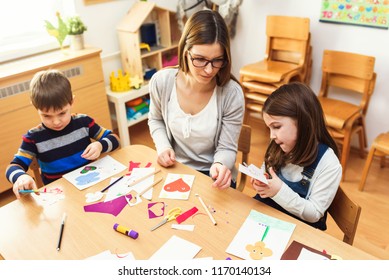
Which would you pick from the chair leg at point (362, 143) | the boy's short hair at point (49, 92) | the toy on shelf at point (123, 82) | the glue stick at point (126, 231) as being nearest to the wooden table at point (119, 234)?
the glue stick at point (126, 231)

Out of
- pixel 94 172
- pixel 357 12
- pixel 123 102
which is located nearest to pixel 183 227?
pixel 94 172

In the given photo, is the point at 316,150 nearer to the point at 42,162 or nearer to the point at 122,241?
the point at 122,241

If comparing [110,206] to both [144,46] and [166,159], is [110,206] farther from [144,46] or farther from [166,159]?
[144,46]

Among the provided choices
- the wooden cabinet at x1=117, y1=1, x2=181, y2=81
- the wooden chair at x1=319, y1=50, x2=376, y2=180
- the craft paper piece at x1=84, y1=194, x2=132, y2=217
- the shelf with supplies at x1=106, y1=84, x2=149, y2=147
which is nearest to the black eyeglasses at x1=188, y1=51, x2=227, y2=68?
the craft paper piece at x1=84, y1=194, x2=132, y2=217

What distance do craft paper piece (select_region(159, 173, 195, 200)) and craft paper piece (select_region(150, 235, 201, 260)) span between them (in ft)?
0.77

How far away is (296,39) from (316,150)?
6.51 ft

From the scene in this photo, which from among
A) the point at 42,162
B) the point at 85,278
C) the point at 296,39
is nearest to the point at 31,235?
the point at 85,278

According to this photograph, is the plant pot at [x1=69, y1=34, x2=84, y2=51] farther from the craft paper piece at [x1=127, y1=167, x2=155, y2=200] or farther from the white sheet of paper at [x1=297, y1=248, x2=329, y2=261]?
the white sheet of paper at [x1=297, y1=248, x2=329, y2=261]

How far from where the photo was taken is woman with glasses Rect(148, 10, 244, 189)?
1.40m

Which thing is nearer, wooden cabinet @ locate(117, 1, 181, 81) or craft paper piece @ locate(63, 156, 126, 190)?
craft paper piece @ locate(63, 156, 126, 190)

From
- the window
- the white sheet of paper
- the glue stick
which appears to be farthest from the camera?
the window

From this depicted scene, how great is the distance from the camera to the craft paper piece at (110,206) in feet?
3.98

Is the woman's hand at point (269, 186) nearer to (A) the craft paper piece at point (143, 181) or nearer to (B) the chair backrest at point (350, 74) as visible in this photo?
(A) the craft paper piece at point (143, 181)

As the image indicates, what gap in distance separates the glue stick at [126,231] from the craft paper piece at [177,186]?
217 millimetres
